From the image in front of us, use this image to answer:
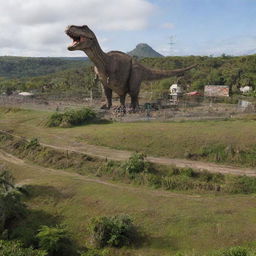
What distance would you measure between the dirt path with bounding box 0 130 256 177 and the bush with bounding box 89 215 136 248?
7.56m

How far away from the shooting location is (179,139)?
2411 centimetres

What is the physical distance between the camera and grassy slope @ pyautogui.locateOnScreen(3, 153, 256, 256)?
46.2 ft

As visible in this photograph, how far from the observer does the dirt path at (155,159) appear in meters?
20.7

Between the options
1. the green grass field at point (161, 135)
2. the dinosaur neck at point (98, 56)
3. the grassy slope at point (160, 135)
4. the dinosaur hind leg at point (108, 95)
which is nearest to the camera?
the green grass field at point (161, 135)

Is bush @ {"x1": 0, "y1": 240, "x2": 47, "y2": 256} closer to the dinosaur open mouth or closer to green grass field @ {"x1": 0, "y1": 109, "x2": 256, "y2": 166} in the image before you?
green grass field @ {"x1": 0, "y1": 109, "x2": 256, "y2": 166}

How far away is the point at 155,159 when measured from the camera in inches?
890

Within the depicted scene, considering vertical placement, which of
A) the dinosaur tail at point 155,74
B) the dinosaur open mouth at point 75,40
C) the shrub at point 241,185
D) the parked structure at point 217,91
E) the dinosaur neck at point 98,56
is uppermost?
the dinosaur open mouth at point 75,40

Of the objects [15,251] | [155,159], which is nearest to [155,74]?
[155,159]

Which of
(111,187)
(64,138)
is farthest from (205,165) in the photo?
(64,138)

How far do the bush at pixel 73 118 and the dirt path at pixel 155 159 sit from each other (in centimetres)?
560

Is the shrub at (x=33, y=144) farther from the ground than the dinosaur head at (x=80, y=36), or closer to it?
closer to it

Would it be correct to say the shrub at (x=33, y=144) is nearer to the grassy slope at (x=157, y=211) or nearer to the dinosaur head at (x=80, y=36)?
the grassy slope at (x=157, y=211)

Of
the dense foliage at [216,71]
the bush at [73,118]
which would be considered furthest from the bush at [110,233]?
the dense foliage at [216,71]

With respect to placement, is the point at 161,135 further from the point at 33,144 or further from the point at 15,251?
the point at 15,251
